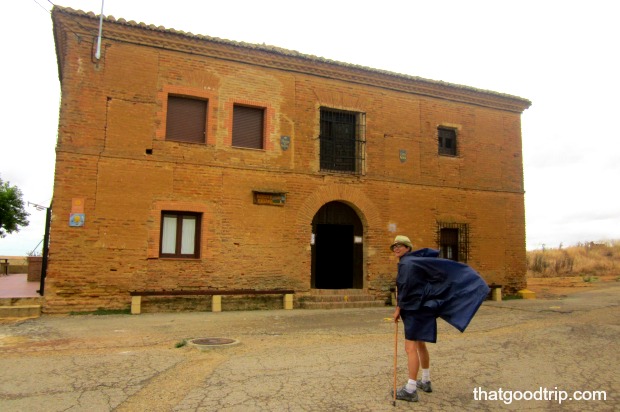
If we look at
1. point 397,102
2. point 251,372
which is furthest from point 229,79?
point 251,372

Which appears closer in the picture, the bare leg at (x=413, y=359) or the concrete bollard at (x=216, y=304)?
the bare leg at (x=413, y=359)

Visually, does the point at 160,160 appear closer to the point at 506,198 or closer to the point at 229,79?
the point at 229,79

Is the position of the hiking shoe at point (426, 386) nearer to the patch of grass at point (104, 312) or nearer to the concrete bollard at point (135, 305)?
the concrete bollard at point (135, 305)

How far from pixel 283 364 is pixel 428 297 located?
2.51 metres

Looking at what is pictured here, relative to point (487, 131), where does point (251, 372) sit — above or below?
below

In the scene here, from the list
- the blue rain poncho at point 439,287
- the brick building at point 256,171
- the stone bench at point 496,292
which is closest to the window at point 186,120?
the brick building at point 256,171

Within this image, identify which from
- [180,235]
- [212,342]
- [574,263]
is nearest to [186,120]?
[180,235]

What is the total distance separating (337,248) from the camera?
47.1 feet

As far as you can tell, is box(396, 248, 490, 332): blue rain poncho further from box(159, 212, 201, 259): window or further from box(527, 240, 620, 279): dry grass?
box(527, 240, 620, 279): dry grass

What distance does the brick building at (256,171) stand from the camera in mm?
11305

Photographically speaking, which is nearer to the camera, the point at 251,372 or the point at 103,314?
the point at 251,372

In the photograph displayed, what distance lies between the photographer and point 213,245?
1211 centimetres

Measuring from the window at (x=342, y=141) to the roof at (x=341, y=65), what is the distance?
1.23m

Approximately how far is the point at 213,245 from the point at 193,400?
7.51 m
